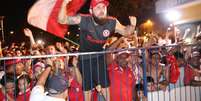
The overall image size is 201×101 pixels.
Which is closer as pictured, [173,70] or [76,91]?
[76,91]

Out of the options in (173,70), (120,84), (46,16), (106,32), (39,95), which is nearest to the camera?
(39,95)

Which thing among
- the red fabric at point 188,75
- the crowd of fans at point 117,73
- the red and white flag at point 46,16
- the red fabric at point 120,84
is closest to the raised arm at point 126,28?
the crowd of fans at point 117,73

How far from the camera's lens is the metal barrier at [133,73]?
275 inches

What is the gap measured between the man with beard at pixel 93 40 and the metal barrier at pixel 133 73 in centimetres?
2

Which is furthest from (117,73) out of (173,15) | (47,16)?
(173,15)

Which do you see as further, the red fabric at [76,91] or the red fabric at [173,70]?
the red fabric at [173,70]

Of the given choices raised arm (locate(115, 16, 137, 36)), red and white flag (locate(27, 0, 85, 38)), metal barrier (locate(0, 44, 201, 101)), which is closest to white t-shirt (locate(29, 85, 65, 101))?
metal barrier (locate(0, 44, 201, 101))

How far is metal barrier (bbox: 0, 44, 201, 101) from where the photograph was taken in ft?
22.9

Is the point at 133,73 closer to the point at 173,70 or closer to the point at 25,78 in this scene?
the point at 173,70

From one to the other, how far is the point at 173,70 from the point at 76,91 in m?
2.36

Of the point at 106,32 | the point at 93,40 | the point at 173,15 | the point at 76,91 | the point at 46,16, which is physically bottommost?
the point at 76,91

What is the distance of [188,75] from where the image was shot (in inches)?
348

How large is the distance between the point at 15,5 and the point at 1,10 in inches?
103

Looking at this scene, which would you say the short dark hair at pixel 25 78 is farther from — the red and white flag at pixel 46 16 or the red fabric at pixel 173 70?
the red fabric at pixel 173 70
